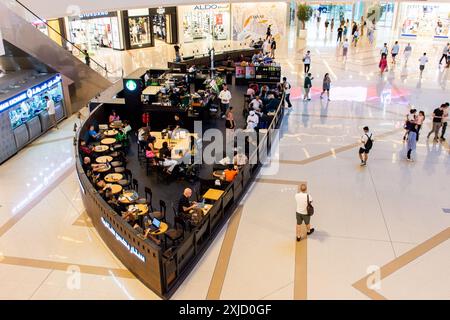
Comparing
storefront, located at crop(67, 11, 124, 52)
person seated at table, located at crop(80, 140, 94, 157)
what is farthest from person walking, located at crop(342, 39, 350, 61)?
person seated at table, located at crop(80, 140, 94, 157)

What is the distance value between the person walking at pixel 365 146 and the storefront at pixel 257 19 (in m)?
21.7

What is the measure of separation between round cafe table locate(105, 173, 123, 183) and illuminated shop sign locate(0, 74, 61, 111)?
4545mm

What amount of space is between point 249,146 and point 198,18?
21895 mm

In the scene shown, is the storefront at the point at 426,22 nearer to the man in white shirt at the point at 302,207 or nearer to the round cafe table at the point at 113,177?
the man in white shirt at the point at 302,207

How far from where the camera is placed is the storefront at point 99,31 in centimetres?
2817

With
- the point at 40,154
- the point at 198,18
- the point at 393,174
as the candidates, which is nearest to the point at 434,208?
the point at 393,174

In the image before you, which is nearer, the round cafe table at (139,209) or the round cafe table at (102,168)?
the round cafe table at (139,209)

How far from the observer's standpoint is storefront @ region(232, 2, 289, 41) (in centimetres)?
3120

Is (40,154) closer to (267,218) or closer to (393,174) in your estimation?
(267,218)

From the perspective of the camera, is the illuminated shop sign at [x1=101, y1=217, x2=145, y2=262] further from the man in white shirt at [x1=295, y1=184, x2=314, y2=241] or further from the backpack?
the backpack

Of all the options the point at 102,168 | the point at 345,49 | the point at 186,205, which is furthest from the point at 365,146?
the point at 345,49

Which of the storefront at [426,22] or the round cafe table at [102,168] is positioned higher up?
the storefront at [426,22]

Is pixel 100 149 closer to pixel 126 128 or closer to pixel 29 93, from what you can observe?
pixel 126 128

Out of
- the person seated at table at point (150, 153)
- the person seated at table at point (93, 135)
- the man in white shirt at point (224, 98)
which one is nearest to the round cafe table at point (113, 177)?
the person seated at table at point (150, 153)
